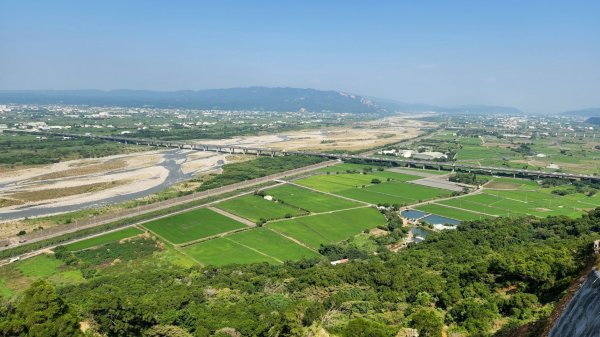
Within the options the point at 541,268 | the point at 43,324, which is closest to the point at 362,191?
the point at 541,268

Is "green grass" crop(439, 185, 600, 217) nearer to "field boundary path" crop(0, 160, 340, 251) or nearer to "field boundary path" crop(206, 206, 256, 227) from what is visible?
"field boundary path" crop(206, 206, 256, 227)

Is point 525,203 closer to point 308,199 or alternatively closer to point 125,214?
point 308,199

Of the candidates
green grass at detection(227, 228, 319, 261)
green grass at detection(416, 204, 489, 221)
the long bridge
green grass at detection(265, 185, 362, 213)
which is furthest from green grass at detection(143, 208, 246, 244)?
the long bridge

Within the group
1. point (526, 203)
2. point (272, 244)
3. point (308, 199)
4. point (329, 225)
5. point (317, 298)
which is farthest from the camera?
point (526, 203)

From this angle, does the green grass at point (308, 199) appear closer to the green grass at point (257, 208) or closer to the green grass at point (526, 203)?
the green grass at point (257, 208)

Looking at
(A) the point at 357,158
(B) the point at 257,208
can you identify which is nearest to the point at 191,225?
(B) the point at 257,208

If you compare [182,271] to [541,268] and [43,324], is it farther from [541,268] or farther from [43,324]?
[541,268]
